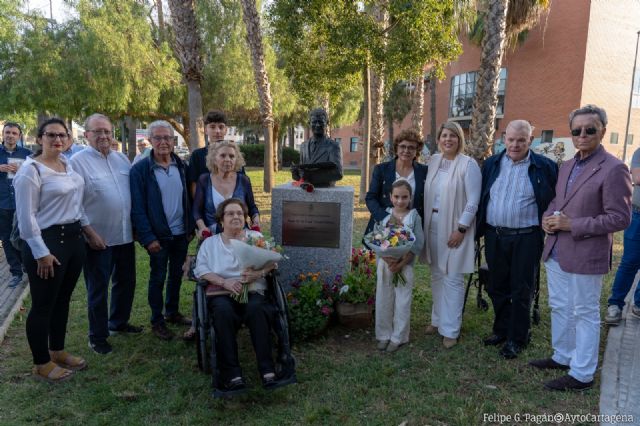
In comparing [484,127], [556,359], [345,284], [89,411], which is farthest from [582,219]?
[484,127]

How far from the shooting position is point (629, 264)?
4684 mm

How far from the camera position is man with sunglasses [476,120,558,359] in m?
3.71

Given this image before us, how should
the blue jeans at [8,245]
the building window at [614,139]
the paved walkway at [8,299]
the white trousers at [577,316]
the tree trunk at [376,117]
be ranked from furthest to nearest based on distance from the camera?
1. the building window at [614,139]
2. the tree trunk at [376,117]
3. the blue jeans at [8,245]
4. the paved walkway at [8,299]
5. the white trousers at [577,316]

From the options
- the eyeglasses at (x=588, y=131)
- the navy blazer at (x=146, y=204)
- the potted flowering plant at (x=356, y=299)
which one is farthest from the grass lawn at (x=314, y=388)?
the eyeglasses at (x=588, y=131)

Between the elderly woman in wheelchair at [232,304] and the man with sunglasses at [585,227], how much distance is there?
2225 millimetres

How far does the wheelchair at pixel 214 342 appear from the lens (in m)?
3.13

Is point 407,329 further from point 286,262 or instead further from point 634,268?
point 634,268

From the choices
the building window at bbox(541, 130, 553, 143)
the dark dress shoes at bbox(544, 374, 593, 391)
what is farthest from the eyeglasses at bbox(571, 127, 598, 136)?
the building window at bbox(541, 130, 553, 143)

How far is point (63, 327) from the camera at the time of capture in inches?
149

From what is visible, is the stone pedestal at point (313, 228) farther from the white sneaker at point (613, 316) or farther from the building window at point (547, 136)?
the building window at point (547, 136)

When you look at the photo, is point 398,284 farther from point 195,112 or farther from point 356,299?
point 195,112

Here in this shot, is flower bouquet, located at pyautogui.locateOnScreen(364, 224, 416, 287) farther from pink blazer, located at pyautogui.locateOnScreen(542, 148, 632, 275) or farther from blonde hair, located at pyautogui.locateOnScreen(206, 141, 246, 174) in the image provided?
blonde hair, located at pyautogui.locateOnScreen(206, 141, 246, 174)

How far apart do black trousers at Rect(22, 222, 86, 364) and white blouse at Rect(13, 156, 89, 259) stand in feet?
0.29

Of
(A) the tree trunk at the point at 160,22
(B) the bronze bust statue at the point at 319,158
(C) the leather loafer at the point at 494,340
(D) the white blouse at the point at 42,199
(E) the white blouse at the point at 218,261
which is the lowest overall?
(C) the leather loafer at the point at 494,340
